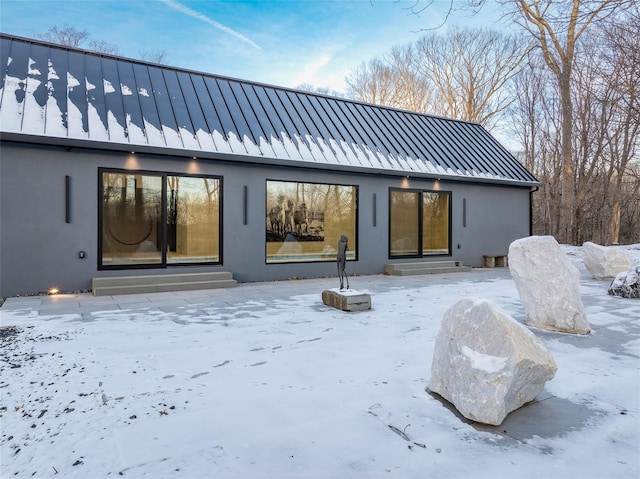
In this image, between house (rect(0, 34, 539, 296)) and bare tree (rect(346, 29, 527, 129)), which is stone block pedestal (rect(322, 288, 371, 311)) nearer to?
house (rect(0, 34, 539, 296))

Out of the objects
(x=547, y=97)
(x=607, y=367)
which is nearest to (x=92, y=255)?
(x=607, y=367)

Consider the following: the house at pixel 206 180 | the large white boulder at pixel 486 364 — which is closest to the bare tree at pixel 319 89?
the house at pixel 206 180

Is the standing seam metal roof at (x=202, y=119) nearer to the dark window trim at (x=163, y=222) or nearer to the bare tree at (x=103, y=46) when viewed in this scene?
the dark window trim at (x=163, y=222)

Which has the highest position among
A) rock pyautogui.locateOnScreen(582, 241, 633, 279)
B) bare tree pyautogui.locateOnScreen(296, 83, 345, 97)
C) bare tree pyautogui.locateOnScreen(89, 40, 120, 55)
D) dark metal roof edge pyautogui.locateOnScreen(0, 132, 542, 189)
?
bare tree pyautogui.locateOnScreen(89, 40, 120, 55)

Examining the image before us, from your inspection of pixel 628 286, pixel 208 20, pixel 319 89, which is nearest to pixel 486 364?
pixel 628 286

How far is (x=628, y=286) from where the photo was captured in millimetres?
7074

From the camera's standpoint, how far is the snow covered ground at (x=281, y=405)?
213cm

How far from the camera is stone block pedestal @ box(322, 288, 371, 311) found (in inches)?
233

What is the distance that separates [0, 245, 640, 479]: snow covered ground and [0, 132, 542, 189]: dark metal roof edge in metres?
3.26

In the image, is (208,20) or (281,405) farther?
(208,20)

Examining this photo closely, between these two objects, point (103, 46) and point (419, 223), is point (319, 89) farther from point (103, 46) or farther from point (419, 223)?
point (419, 223)

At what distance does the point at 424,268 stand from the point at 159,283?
678 cm

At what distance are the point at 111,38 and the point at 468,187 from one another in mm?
20006

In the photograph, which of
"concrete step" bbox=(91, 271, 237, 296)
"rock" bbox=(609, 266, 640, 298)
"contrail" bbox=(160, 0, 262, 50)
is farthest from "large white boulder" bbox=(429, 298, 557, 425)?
"contrail" bbox=(160, 0, 262, 50)
